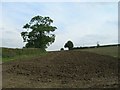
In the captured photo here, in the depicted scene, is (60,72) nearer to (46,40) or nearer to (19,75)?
(19,75)

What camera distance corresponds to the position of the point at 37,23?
2100 inches

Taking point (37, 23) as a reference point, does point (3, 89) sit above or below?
below

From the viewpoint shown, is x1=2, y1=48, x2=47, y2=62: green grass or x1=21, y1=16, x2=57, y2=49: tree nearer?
x1=2, y1=48, x2=47, y2=62: green grass

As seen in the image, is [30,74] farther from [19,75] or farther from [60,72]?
[60,72]

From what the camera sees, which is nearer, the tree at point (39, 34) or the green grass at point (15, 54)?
the green grass at point (15, 54)

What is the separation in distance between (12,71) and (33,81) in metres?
3.17

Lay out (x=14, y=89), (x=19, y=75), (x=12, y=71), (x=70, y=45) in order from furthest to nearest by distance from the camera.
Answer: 1. (x=70, y=45)
2. (x=12, y=71)
3. (x=19, y=75)
4. (x=14, y=89)

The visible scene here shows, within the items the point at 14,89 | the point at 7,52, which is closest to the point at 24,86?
the point at 14,89

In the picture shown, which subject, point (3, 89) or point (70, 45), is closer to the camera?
point (3, 89)

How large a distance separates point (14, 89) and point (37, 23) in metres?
43.1

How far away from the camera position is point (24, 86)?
11.3m

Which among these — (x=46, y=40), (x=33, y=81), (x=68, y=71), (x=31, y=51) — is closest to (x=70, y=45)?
(x=46, y=40)

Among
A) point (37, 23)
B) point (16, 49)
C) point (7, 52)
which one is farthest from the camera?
point (37, 23)

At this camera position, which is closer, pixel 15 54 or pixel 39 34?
pixel 15 54
